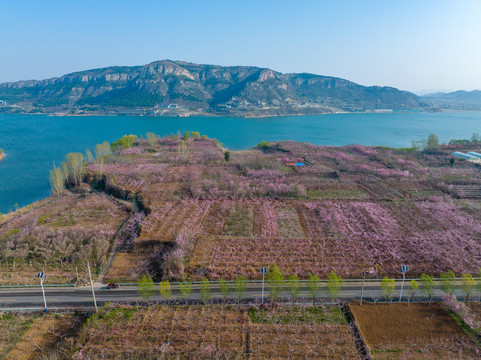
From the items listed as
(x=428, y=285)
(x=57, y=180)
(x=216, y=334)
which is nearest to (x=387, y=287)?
(x=428, y=285)

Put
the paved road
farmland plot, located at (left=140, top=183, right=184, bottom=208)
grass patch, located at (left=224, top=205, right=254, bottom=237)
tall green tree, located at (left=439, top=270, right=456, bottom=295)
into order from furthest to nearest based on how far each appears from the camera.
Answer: farmland plot, located at (left=140, top=183, right=184, bottom=208)
grass patch, located at (left=224, top=205, right=254, bottom=237)
the paved road
tall green tree, located at (left=439, top=270, right=456, bottom=295)

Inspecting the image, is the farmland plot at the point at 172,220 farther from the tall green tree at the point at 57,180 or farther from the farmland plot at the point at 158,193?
the tall green tree at the point at 57,180

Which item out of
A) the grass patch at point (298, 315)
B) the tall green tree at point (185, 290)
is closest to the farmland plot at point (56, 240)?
the tall green tree at point (185, 290)

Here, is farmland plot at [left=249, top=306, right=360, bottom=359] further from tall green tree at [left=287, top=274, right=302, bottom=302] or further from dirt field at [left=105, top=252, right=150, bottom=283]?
dirt field at [left=105, top=252, right=150, bottom=283]

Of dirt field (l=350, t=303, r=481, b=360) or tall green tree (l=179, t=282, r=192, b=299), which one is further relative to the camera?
tall green tree (l=179, t=282, r=192, b=299)

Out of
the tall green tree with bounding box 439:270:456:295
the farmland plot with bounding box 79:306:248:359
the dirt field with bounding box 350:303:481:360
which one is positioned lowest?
the farmland plot with bounding box 79:306:248:359

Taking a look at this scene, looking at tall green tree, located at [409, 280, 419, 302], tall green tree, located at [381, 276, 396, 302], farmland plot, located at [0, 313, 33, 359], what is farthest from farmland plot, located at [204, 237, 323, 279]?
farmland plot, located at [0, 313, 33, 359]
